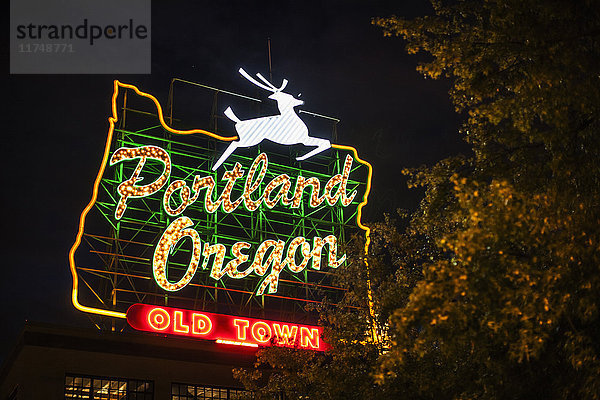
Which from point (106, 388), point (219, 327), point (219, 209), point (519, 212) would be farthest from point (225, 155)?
point (519, 212)

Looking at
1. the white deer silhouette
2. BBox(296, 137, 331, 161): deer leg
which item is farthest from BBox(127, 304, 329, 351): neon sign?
BBox(296, 137, 331, 161): deer leg

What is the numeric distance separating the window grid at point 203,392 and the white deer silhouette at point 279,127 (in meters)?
11.3

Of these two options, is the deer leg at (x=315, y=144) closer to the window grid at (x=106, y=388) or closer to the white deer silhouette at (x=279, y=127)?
the white deer silhouette at (x=279, y=127)

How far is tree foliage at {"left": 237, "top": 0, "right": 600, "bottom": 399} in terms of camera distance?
11109mm

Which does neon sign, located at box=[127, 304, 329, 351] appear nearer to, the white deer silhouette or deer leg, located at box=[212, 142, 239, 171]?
deer leg, located at box=[212, 142, 239, 171]

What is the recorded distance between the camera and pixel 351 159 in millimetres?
35375

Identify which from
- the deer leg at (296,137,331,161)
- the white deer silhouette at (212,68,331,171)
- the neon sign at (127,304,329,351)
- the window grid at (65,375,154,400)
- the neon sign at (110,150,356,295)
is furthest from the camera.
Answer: the deer leg at (296,137,331,161)

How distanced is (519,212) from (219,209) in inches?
862

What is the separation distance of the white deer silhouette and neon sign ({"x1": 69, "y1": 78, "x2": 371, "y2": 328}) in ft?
0.52

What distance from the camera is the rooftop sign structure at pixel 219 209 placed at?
2816cm

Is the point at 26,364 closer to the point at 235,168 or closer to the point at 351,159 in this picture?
the point at 235,168

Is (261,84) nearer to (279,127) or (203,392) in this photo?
(279,127)

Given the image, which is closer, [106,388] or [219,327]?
[106,388]

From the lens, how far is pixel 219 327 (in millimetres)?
26297
